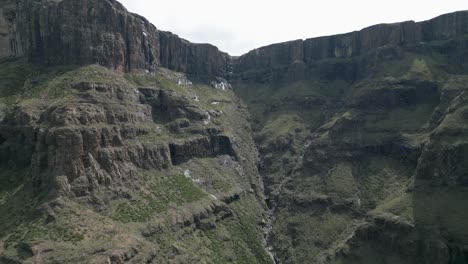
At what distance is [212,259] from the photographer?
158 meters

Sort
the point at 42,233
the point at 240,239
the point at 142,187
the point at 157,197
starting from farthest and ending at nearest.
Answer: the point at 240,239, the point at 157,197, the point at 142,187, the point at 42,233

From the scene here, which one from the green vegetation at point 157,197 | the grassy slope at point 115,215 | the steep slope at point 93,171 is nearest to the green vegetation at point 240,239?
the grassy slope at point 115,215

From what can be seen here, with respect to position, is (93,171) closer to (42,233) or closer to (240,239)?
(42,233)

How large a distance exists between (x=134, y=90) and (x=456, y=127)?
123230 mm

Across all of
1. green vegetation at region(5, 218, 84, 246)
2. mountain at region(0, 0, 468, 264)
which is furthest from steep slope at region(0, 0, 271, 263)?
mountain at region(0, 0, 468, 264)

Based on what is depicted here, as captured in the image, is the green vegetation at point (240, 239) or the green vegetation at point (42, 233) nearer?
the green vegetation at point (42, 233)

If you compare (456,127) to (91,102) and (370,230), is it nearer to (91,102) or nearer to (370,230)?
(370,230)

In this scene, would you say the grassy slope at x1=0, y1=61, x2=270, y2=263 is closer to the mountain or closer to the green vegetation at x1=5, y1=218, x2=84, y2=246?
the green vegetation at x1=5, y1=218, x2=84, y2=246

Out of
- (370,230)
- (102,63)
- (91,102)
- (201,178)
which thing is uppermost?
(102,63)

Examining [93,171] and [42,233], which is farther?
[93,171]

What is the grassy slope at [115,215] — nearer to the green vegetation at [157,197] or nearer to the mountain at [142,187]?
the green vegetation at [157,197]

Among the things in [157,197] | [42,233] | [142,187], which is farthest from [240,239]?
[42,233]

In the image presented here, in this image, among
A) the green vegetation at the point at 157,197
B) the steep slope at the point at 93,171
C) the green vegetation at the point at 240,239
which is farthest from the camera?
the green vegetation at the point at 240,239

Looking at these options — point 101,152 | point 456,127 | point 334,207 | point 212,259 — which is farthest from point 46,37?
point 456,127
